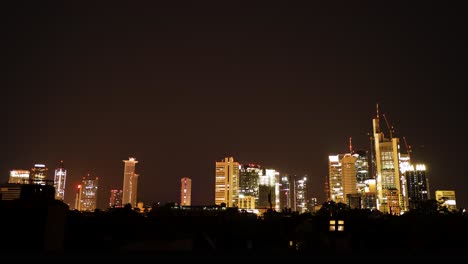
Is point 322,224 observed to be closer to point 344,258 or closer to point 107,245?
point 107,245

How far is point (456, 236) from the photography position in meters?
39.6

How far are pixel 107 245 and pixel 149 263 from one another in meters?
23.4

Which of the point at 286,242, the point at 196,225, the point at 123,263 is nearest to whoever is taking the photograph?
the point at 123,263

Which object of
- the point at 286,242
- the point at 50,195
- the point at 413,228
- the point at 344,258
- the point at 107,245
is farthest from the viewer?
the point at 413,228

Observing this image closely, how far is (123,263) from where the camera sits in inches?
372

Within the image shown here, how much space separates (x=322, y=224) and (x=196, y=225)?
41.4ft

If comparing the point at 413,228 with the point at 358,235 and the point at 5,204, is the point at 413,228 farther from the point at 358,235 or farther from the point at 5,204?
the point at 5,204

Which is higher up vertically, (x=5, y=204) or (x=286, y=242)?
(x=5, y=204)

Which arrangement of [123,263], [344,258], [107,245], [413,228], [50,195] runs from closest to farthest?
1. [123,263]
2. [344,258]
3. [107,245]
4. [50,195]
5. [413,228]

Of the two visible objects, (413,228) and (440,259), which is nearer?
(440,259)

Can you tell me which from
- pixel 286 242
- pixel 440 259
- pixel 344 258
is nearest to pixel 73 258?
pixel 344 258

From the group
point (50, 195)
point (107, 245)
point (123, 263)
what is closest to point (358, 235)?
point (107, 245)

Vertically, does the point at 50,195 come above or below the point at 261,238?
above

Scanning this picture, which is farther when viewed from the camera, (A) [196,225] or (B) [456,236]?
(A) [196,225]
